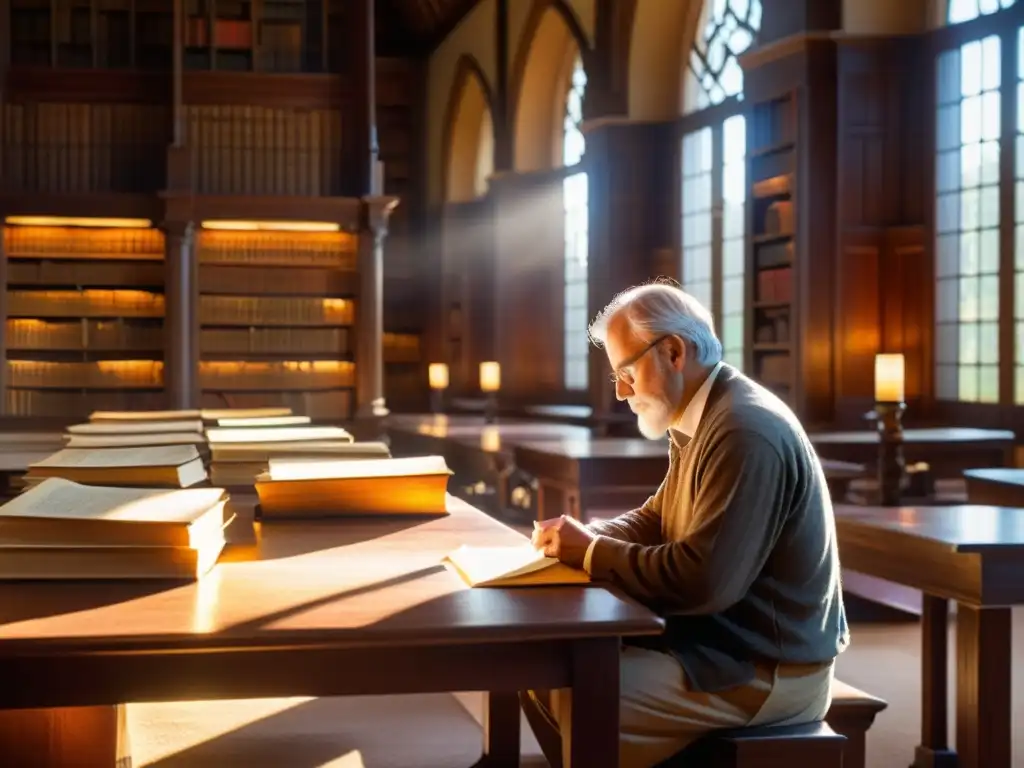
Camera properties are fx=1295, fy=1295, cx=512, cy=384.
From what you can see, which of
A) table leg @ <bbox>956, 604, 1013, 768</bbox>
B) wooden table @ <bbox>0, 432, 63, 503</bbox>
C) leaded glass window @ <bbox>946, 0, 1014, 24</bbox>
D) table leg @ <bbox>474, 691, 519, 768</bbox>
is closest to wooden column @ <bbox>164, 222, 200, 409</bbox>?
wooden table @ <bbox>0, 432, 63, 503</bbox>

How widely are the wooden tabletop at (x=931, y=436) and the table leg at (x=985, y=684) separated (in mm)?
3400

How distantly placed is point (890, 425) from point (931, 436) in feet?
9.24

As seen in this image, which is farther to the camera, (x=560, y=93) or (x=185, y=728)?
(x=560, y=93)

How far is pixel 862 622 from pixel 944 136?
3.65 m

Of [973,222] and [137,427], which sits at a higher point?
[973,222]

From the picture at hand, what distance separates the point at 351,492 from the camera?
2492 millimetres

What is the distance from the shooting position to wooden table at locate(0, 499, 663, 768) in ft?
4.90

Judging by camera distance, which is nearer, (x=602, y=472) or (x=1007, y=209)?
(x=602, y=472)

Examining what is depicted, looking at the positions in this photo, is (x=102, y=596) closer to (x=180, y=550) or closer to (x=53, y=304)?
(x=180, y=550)

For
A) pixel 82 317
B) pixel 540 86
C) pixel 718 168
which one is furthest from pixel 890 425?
pixel 540 86

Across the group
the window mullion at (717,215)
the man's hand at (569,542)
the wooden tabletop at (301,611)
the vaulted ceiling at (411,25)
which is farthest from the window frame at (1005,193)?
the vaulted ceiling at (411,25)

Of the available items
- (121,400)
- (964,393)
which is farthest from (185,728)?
(121,400)

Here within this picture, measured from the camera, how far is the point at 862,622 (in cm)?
528

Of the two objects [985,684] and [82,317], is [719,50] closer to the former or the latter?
[82,317]
